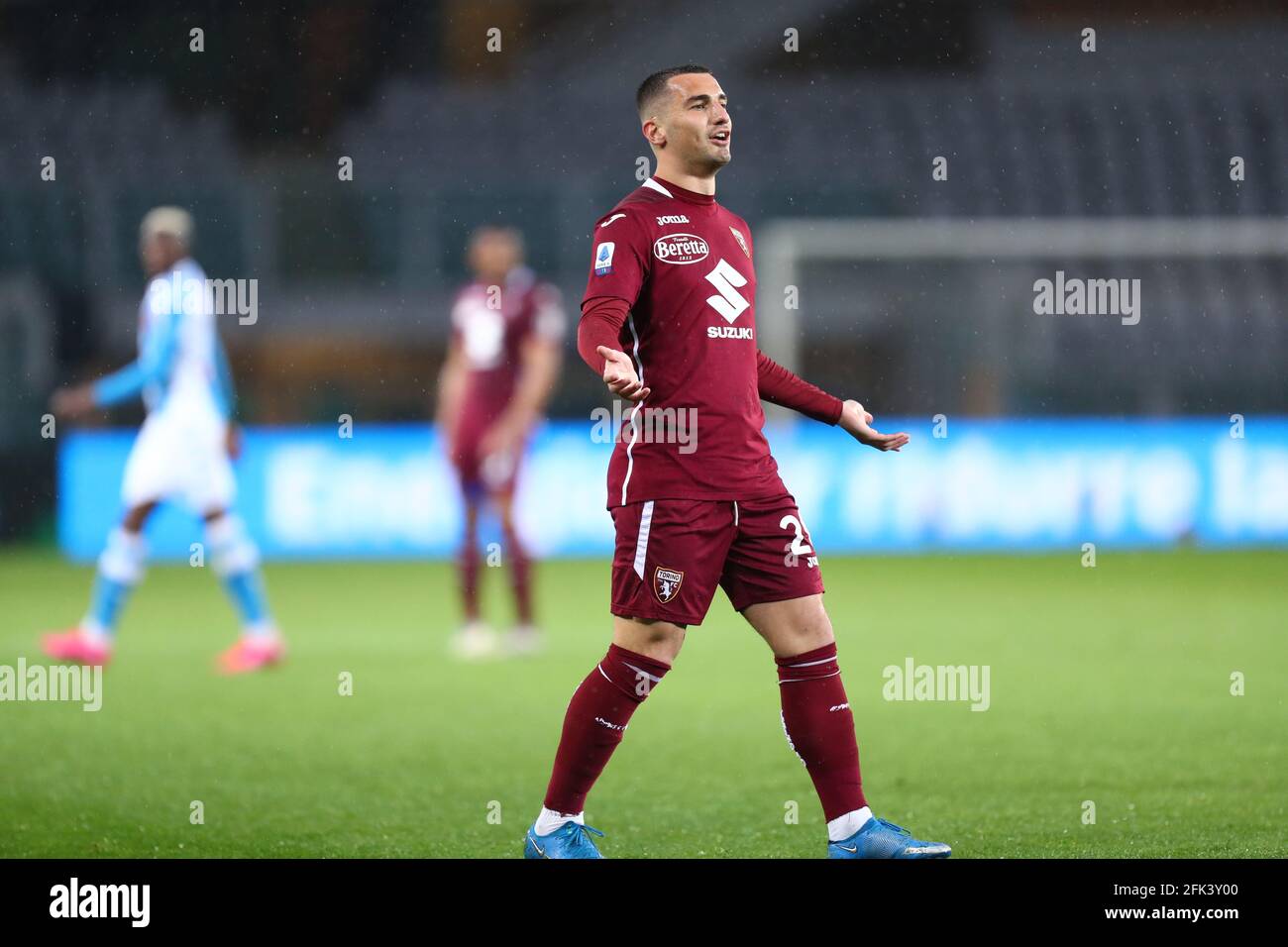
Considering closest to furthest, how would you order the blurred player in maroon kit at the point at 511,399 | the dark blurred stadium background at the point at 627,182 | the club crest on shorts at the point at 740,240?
the club crest on shorts at the point at 740,240 < the blurred player in maroon kit at the point at 511,399 < the dark blurred stadium background at the point at 627,182

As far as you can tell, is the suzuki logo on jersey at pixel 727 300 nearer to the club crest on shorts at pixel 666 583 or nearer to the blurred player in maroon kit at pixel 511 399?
the club crest on shorts at pixel 666 583

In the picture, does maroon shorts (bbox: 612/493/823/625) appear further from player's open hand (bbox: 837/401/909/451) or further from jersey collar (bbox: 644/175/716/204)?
jersey collar (bbox: 644/175/716/204)

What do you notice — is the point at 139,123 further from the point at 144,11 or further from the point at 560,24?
the point at 560,24

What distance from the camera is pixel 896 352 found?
640 inches

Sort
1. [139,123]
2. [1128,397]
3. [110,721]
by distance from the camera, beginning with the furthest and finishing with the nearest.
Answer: [1128,397], [139,123], [110,721]

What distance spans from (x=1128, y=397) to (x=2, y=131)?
9.13 metres

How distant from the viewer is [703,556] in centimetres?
371

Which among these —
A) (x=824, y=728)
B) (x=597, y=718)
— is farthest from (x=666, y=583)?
(x=824, y=728)

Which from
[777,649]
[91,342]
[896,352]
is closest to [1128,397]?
[896,352]

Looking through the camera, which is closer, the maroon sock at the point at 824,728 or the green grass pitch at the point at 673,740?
the maroon sock at the point at 824,728

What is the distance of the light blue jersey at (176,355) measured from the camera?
7242 mm

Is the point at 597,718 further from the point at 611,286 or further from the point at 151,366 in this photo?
the point at 151,366

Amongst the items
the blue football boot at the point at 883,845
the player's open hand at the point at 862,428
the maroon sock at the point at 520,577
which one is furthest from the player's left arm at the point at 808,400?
the maroon sock at the point at 520,577

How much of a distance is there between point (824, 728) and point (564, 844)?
2.07 feet
